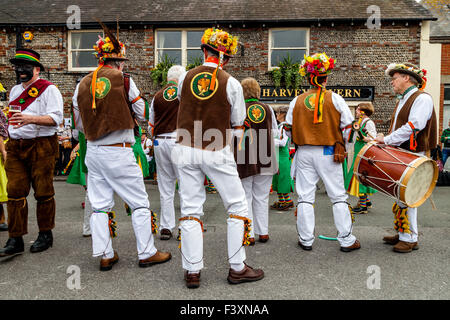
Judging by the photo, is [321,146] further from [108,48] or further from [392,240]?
[108,48]

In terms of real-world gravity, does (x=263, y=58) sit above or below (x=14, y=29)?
below

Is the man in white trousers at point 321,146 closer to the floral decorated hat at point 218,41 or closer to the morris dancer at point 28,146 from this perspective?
the floral decorated hat at point 218,41

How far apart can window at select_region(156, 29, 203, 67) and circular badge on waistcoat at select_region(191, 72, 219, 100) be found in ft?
36.1

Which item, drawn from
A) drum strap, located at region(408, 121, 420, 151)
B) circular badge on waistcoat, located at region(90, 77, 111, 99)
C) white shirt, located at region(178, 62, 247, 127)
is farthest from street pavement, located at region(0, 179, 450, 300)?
circular badge on waistcoat, located at region(90, 77, 111, 99)

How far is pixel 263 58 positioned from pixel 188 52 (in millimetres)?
2831

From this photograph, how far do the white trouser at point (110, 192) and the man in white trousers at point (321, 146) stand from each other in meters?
1.79

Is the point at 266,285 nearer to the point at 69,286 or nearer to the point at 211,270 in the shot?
the point at 211,270

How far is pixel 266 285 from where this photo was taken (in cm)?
316

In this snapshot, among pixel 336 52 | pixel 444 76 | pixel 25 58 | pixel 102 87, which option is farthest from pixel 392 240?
pixel 444 76

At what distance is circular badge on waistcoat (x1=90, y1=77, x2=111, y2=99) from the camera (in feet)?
11.2

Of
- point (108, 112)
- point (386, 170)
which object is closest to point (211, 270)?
point (108, 112)

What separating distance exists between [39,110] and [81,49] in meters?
11.1

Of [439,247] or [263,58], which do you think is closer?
[439,247]

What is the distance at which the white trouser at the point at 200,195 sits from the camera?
10.2 feet
